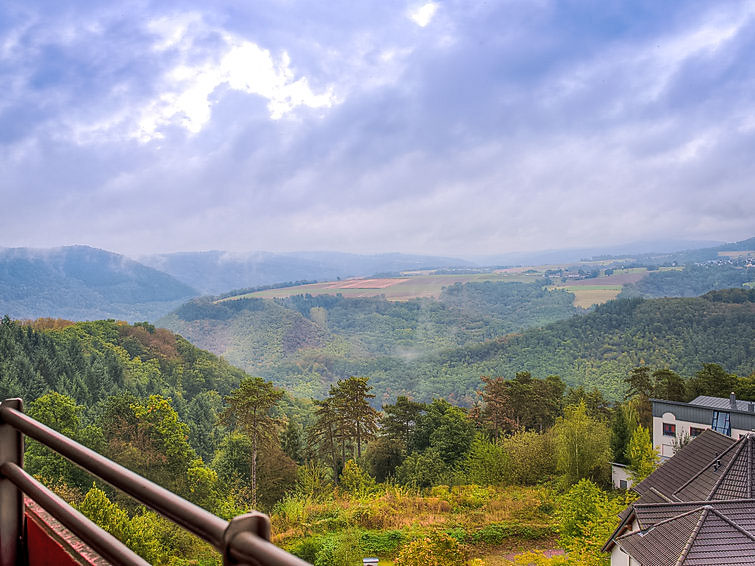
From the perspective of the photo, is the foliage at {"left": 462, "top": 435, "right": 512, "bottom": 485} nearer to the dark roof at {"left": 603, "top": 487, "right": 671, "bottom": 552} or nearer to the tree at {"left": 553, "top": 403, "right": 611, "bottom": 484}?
the tree at {"left": 553, "top": 403, "right": 611, "bottom": 484}

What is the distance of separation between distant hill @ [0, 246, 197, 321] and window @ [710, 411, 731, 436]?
89035 mm

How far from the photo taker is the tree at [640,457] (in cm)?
1331

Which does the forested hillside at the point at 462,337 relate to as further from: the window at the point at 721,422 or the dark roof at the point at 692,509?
the dark roof at the point at 692,509

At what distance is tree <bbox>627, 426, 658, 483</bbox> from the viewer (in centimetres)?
1331

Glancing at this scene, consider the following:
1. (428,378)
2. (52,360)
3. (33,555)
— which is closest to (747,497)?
(33,555)

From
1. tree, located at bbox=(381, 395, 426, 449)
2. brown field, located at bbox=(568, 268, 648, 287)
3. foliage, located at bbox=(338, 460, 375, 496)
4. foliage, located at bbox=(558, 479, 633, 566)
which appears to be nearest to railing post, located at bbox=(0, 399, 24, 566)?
foliage, located at bbox=(558, 479, 633, 566)

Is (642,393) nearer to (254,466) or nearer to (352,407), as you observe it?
(352,407)

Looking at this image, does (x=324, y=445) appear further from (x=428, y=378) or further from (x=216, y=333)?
(x=216, y=333)

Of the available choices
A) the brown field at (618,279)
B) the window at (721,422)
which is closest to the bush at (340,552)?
the window at (721,422)

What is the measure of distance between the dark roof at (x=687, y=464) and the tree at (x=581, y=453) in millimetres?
5310

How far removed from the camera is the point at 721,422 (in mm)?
16016

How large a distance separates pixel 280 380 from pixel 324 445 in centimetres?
4376

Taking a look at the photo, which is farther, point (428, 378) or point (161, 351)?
point (428, 378)

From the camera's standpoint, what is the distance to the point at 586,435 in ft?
53.7
